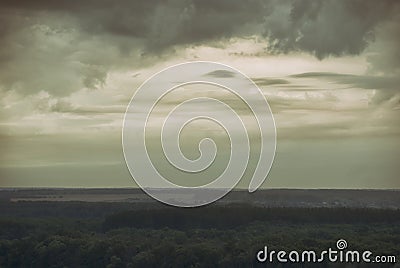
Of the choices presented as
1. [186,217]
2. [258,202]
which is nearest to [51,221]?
[186,217]

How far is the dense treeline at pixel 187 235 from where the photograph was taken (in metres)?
16.5

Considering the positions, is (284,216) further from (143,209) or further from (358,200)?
(143,209)

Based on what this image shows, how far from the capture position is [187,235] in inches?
780

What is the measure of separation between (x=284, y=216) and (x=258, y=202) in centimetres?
100
